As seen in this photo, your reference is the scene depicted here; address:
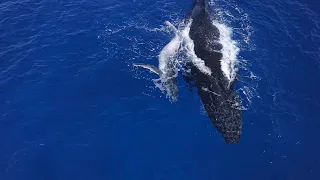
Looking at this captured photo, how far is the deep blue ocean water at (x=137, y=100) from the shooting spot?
1025 inches

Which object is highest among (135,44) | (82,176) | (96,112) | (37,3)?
(37,3)

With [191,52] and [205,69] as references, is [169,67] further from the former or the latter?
[205,69]

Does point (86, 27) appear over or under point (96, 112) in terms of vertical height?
over

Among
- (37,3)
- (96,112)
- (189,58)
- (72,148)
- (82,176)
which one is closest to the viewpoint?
(82,176)

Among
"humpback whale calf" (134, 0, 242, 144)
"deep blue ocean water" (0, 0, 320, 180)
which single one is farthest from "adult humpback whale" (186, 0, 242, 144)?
"deep blue ocean water" (0, 0, 320, 180)

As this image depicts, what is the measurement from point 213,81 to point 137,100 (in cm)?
733

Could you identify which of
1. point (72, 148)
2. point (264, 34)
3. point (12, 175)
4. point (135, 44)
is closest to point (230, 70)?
point (264, 34)

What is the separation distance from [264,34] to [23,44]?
27504 millimetres

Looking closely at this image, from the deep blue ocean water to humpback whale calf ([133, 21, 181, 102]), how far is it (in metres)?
0.78

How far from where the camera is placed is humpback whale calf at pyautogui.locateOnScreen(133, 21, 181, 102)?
3052 centimetres

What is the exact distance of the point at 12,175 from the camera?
26250 mm

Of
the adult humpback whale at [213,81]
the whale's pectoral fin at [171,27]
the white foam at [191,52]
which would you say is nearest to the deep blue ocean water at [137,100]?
the adult humpback whale at [213,81]

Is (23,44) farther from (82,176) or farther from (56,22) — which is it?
(82,176)

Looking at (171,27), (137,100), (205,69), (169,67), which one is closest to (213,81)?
(205,69)
